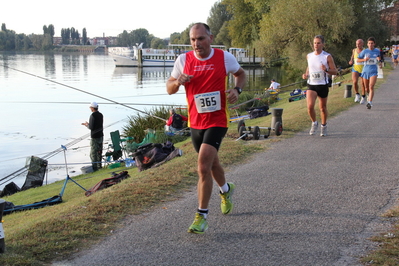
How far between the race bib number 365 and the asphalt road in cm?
130

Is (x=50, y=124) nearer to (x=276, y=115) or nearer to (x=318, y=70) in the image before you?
(x=276, y=115)

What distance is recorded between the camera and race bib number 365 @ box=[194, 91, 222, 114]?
490 centimetres

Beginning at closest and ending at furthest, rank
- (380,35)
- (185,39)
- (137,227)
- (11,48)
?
1. (137,227)
2. (380,35)
3. (185,39)
4. (11,48)

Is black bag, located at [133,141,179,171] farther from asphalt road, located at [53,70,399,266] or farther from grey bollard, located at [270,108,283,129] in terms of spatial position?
asphalt road, located at [53,70,399,266]

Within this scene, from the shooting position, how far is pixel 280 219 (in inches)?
211

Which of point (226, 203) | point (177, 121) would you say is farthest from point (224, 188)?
point (177, 121)

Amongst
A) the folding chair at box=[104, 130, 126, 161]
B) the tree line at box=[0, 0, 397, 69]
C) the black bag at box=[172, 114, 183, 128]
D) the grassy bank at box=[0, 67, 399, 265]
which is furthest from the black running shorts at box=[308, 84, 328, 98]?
the tree line at box=[0, 0, 397, 69]

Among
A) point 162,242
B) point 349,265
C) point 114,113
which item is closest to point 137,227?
point 162,242

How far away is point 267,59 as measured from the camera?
46.4 metres

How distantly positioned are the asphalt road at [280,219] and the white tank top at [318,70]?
183 cm

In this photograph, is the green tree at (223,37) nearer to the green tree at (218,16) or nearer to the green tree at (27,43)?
the green tree at (218,16)

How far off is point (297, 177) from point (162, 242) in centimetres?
315

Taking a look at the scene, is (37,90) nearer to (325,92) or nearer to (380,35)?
(380,35)

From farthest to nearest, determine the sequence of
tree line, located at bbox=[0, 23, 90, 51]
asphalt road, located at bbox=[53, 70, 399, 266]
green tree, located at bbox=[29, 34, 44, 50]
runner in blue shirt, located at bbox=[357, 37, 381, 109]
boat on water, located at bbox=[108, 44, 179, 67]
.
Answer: green tree, located at bbox=[29, 34, 44, 50] → tree line, located at bbox=[0, 23, 90, 51] → boat on water, located at bbox=[108, 44, 179, 67] → runner in blue shirt, located at bbox=[357, 37, 381, 109] → asphalt road, located at bbox=[53, 70, 399, 266]
